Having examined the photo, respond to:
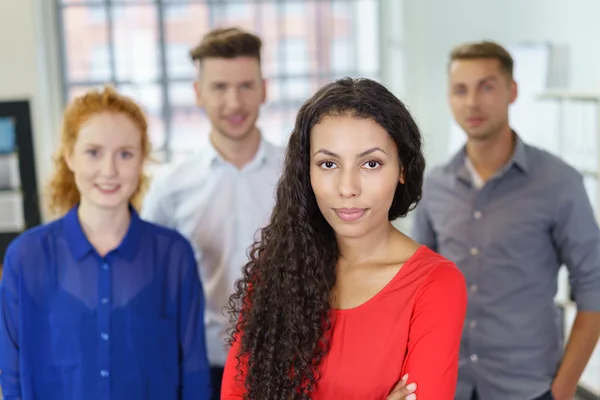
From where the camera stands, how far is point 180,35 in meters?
6.50

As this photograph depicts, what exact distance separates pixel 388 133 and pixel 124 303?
0.93 meters

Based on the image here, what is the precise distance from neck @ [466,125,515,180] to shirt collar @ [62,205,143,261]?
3.38 feet

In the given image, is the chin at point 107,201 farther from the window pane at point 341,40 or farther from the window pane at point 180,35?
the window pane at point 341,40

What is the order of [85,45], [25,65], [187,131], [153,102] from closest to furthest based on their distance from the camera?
[25,65]
[85,45]
[153,102]
[187,131]

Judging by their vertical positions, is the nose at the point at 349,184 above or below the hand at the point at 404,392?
above

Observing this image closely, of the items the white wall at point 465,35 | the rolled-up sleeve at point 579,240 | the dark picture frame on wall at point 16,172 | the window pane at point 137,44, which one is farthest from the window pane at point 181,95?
the rolled-up sleeve at point 579,240

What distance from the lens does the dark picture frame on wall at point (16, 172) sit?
213 inches

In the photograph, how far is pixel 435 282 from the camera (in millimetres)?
1453

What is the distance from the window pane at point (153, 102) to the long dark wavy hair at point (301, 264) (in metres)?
5.00

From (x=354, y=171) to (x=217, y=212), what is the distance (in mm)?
1087

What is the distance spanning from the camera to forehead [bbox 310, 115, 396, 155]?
57.2 inches

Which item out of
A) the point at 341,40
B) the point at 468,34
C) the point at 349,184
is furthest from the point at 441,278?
the point at 341,40

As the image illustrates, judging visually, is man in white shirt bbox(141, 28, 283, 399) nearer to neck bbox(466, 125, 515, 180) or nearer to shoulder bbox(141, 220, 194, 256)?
shoulder bbox(141, 220, 194, 256)

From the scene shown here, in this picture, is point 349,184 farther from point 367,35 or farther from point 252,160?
point 367,35
